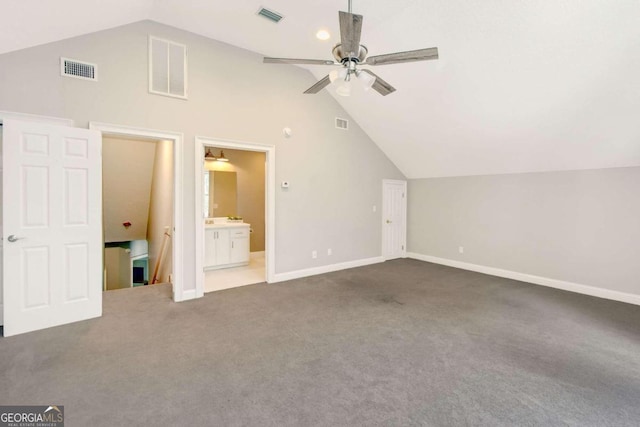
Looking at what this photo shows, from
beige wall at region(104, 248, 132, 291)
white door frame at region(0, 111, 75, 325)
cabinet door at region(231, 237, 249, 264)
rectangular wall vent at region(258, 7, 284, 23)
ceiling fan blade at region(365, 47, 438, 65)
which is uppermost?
rectangular wall vent at region(258, 7, 284, 23)

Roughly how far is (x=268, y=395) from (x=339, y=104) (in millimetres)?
5052

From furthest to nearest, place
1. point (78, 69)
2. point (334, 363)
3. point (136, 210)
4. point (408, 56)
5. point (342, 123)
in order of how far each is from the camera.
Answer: point (136, 210), point (342, 123), point (78, 69), point (334, 363), point (408, 56)

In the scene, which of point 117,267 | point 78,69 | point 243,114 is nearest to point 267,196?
point 243,114

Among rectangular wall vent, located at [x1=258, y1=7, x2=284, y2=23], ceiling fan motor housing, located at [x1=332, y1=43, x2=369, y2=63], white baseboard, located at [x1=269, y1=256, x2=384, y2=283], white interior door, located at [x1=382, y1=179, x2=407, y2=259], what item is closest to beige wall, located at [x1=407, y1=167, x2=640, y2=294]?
white interior door, located at [x1=382, y1=179, x2=407, y2=259]

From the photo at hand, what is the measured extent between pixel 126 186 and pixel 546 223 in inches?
319

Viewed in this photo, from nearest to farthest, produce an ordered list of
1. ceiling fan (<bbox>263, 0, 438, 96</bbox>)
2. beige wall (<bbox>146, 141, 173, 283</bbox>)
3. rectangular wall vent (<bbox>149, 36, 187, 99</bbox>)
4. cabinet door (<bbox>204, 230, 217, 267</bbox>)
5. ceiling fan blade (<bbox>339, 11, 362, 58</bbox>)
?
1. ceiling fan blade (<bbox>339, 11, 362, 58</bbox>)
2. ceiling fan (<bbox>263, 0, 438, 96</bbox>)
3. rectangular wall vent (<bbox>149, 36, 187, 99</bbox>)
4. beige wall (<bbox>146, 141, 173, 283</bbox>)
5. cabinet door (<bbox>204, 230, 217, 267</bbox>)

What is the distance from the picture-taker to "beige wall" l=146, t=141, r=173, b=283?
15.5 ft

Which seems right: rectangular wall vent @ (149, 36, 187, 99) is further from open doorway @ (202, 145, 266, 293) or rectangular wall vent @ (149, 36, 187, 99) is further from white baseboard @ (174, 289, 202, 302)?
white baseboard @ (174, 289, 202, 302)

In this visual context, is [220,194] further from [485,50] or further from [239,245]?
[485,50]

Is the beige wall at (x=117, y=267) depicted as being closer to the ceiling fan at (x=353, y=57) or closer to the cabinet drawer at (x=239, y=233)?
the cabinet drawer at (x=239, y=233)

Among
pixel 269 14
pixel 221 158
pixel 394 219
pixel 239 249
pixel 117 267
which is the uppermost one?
pixel 269 14

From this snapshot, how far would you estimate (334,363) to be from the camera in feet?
8.29

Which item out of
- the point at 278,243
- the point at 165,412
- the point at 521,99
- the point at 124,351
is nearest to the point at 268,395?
the point at 165,412

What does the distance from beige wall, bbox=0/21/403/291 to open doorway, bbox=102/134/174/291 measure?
0.99m
